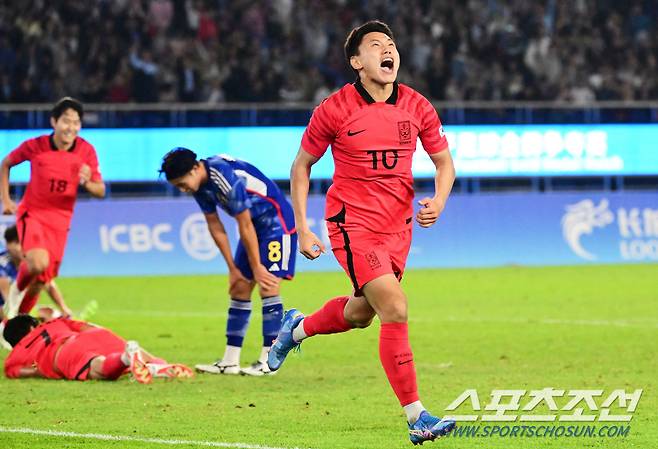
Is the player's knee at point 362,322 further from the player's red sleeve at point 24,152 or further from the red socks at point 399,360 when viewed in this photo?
the player's red sleeve at point 24,152

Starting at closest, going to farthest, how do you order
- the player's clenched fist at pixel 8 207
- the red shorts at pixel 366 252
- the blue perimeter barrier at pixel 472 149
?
the red shorts at pixel 366 252
the player's clenched fist at pixel 8 207
the blue perimeter barrier at pixel 472 149

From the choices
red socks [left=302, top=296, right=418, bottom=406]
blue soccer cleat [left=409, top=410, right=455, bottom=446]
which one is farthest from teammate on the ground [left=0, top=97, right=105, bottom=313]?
blue soccer cleat [left=409, top=410, right=455, bottom=446]

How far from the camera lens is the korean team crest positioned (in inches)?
304

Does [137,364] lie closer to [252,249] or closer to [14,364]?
[14,364]

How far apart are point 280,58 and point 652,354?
16179 mm

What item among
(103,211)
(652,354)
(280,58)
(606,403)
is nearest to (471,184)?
(280,58)

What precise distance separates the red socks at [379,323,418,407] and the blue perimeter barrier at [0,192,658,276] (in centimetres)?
1625

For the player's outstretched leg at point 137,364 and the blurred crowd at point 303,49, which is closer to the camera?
the player's outstretched leg at point 137,364

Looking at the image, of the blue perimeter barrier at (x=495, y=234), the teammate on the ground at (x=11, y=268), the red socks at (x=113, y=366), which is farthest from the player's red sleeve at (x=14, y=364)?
the blue perimeter barrier at (x=495, y=234)

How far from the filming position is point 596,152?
1030 inches

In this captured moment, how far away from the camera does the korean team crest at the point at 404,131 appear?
7723mm

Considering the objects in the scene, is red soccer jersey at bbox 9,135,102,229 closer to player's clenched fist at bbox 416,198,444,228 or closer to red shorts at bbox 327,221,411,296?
red shorts at bbox 327,221,411,296

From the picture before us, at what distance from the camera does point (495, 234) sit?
25344 millimetres

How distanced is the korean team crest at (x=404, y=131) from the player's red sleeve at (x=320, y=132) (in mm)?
359
